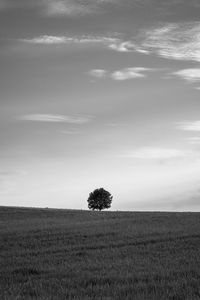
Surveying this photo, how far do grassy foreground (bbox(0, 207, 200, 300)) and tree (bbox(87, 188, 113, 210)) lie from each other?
62.3 metres

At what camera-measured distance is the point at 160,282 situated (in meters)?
15.2

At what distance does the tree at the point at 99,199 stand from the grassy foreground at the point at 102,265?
2452 inches

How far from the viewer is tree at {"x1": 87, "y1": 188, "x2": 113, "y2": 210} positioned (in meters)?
97.2

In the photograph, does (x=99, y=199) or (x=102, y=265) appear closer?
(x=102, y=265)

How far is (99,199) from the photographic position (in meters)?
97.6

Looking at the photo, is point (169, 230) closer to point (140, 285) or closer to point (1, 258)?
point (1, 258)

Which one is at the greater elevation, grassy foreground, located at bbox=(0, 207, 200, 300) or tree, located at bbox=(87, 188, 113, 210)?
tree, located at bbox=(87, 188, 113, 210)

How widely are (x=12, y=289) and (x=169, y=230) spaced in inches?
802

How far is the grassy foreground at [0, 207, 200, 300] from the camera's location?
553 inches

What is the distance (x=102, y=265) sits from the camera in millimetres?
19172

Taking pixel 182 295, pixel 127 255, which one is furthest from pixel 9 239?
pixel 182 295

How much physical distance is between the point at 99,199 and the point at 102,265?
7859cm

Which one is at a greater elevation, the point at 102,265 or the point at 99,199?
the point at 99,199

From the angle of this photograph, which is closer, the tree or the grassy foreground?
the grassy foreground
